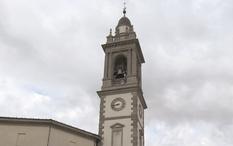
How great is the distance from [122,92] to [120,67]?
3.50m

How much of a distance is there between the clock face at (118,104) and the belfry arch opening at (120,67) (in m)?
2.71

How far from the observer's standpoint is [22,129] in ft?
89.7

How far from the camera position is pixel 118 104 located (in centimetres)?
3234

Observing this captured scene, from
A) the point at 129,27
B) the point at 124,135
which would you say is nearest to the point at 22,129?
the point at 124,135

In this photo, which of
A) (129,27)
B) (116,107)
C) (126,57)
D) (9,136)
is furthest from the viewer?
(129,27)

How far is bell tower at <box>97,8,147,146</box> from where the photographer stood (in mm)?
30761

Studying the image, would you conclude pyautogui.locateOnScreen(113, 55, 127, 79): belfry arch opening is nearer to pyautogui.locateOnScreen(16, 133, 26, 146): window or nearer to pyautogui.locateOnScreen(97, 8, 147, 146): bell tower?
pyautogui.locateOnScreen(97, 8, 147, 146): bell tower

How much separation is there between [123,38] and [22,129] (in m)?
13.7

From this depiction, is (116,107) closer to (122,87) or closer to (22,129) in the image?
(122,87)

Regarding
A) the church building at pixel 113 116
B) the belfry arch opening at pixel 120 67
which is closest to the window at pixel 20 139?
the church building at pixel 113 116

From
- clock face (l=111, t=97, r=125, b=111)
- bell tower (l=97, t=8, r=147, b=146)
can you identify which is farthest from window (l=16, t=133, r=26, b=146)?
clock face (l=111, t=97, r=125, b=111)

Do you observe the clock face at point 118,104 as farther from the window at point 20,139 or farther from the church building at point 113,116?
the window at point 20,139

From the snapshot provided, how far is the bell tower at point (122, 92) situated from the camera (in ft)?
101

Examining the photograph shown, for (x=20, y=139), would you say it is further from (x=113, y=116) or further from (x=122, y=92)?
(x=122, y=92)
